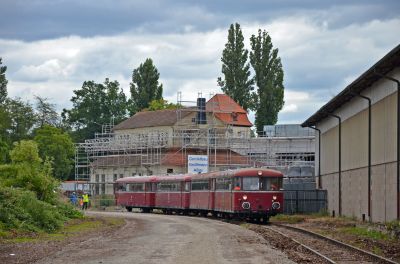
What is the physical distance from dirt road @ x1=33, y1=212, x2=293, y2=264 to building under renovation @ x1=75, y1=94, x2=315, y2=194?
55.2 metres

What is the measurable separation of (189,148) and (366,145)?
55286 mm

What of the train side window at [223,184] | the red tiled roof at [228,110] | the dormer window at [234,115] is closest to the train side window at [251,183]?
the train side window at [223,184]

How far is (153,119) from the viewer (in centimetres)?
10838

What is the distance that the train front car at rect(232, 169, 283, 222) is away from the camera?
1706 inches

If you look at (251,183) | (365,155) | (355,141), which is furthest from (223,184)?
(365,155)

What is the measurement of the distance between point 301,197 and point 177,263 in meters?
33.2

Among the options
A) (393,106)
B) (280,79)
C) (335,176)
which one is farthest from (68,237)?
(280,79)

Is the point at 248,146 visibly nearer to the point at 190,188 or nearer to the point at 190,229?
the point at 190,188

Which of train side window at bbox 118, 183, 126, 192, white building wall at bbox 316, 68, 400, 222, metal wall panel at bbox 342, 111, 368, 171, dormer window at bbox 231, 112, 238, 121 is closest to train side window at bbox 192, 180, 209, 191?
white building wall at bbox 316, 68, 400, 222

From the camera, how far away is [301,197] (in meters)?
52.2

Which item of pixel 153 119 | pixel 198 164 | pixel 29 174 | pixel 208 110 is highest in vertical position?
pixel 208 110

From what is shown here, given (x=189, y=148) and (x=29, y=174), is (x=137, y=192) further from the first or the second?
(x=29, y=174)

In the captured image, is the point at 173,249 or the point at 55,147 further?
the point at 55,147

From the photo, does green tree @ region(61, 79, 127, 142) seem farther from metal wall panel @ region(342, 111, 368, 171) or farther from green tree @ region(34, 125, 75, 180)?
metal wall panel @ region(342, 111, 368, 171)
